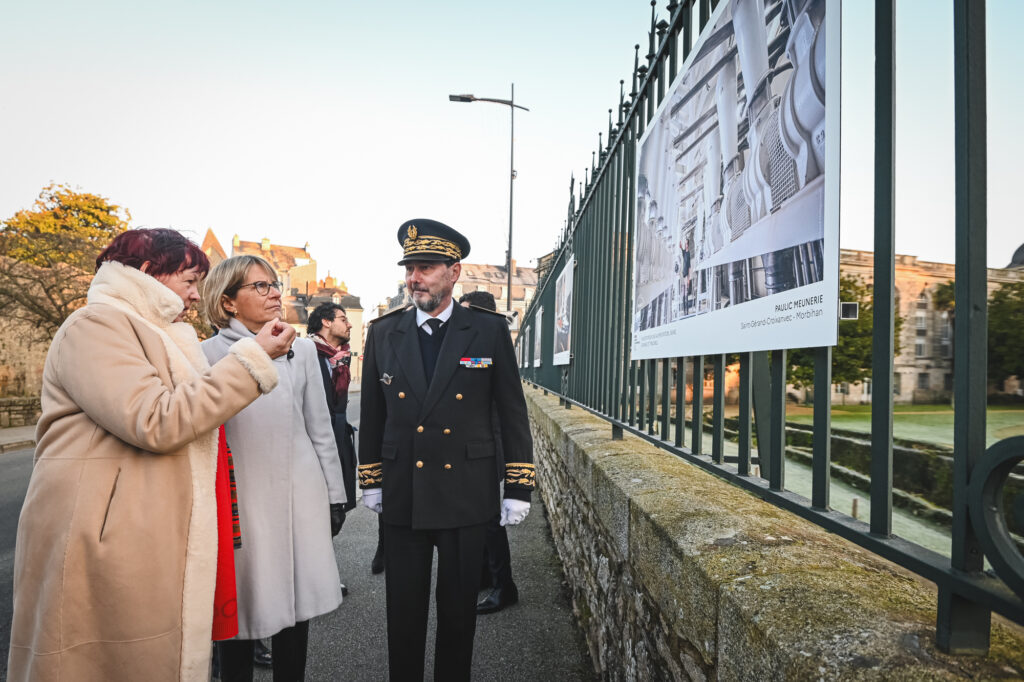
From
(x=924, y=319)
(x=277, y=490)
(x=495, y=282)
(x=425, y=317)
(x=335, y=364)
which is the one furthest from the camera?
(x=495, y=282)

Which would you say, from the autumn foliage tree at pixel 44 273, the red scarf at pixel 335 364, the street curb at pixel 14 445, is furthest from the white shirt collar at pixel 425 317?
the autumn foliage tree at pixel 44 273

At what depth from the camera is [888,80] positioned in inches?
48.1

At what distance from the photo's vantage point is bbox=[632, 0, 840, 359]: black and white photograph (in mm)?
1414

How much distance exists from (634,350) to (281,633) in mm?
2134

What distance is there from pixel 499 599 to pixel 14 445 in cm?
1374

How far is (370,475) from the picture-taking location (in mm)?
2834

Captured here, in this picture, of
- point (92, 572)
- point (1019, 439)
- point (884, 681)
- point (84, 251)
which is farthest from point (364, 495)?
point (84, 251)

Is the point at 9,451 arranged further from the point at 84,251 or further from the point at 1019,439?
the point at 1019,439

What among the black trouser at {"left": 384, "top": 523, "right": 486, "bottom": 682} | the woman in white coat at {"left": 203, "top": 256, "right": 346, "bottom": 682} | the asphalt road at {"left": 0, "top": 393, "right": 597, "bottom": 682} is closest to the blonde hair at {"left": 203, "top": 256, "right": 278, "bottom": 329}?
the woman in white coat at {"left": 203, "top": 256, "right": 346, "bottom": 682}

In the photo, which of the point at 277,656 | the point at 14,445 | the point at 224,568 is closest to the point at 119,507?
the point at 224,568

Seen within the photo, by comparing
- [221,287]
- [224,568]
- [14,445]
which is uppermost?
[221,287]

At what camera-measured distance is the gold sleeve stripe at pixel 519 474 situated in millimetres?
2770

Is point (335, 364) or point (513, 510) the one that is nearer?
point (513, 510)

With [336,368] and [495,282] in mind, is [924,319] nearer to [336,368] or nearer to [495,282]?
[336,368]
